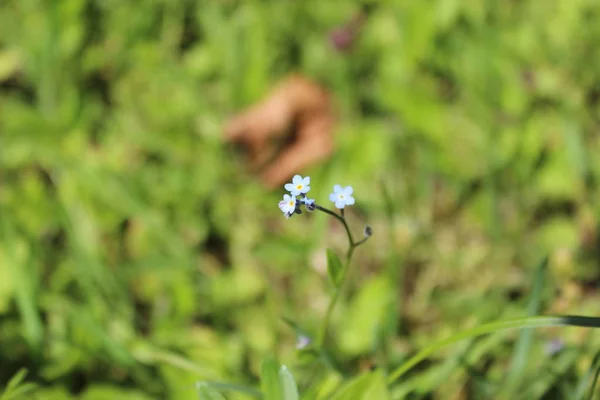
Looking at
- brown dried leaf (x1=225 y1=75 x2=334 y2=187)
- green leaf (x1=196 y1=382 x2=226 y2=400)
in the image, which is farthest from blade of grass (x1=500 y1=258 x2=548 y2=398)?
brown dried leaf (x1=225 y1=75 x2=334 y2=187)

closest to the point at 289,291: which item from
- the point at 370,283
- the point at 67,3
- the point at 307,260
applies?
the point at 307,260

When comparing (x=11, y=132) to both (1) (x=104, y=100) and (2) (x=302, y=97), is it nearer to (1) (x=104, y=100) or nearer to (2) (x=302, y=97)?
(1) (x=104, y=100)

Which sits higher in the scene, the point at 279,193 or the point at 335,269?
the point at 279,193

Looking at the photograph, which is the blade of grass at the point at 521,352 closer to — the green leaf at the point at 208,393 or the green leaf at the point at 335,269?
the green leaf at the point at 335,269

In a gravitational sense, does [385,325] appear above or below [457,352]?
above

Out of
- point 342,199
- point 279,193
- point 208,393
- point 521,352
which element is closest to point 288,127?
point 279,193

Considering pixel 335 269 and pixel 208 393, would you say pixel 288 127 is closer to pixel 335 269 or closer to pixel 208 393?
pixel 335 269
